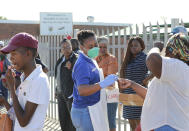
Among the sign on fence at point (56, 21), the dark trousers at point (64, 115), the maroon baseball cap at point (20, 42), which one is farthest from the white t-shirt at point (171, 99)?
the sign on fence at point (56, 21)

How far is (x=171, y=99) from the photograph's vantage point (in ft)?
8.28

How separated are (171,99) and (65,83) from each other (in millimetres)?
3681

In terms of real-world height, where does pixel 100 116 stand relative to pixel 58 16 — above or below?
below

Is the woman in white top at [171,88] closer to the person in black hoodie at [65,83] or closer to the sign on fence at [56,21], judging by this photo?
the person in black hoodie at [65,83]

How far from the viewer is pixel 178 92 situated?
8.27 feet

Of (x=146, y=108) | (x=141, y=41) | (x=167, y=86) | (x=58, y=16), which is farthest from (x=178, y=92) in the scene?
(x=58, y=16)

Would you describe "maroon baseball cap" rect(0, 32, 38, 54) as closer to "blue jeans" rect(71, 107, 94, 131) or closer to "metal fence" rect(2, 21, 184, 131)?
"blue jeans" rect(71, 107, 94, 131)

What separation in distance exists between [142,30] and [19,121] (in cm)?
363

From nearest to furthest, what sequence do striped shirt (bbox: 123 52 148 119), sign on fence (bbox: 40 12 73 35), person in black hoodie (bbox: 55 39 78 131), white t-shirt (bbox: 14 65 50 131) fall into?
white t-shirt (bbox: 14 65 50 131) → striped shirt (bbox: 123 52 148 119) → person in black hoodie (bbox: 55 39 78 131) → sign on fence (bbox: 40 12 73 35)

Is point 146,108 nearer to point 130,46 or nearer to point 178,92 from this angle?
point 178,92

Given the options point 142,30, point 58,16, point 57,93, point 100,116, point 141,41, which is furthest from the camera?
point 58,16

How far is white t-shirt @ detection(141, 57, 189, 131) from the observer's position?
8.10 ft

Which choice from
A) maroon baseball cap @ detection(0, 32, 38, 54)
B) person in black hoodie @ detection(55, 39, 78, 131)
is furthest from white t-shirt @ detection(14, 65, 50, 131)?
person in black hoodie @ detection(55, 39, 78, 131)

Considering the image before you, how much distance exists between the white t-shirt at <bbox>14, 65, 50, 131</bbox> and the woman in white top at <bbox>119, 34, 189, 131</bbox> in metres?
0.86
